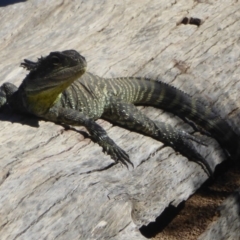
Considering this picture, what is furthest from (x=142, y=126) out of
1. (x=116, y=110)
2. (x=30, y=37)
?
(x=30, y=37)

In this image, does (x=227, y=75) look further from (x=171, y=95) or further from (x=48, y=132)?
(x=48, y=132)

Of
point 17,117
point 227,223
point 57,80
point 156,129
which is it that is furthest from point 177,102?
point 17,117

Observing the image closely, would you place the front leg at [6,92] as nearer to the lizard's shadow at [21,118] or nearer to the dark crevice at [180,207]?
the lizard's shadow at [21,118]

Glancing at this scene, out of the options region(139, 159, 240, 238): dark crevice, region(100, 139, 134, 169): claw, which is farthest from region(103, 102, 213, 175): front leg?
region(100, 139, 134, 169): claw

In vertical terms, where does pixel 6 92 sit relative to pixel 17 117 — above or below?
Result: above

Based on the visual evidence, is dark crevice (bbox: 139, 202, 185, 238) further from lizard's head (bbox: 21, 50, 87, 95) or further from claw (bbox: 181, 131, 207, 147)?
lizard's head (bbox: 21, 50, 87, 95)

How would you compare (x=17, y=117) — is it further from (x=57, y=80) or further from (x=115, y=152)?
(x=115, y=152)
